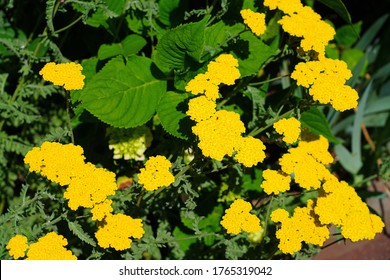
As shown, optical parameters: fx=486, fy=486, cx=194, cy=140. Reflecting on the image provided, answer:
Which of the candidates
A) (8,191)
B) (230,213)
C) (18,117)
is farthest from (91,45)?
(230,213)

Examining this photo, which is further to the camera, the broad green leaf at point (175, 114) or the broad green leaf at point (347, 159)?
the broad green leaf at point (347, 159)

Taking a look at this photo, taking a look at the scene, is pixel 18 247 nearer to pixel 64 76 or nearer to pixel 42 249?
pixel 42 249

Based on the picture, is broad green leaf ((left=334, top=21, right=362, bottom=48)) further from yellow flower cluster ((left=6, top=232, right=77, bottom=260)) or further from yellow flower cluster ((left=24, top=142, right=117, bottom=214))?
yellow flower cluster ((left=6, top=232, right=77, bottom=260))

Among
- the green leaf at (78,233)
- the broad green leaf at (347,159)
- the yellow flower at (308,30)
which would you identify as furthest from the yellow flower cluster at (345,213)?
the broad green leaf at (347,159)

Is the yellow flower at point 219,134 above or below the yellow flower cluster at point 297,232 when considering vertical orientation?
above

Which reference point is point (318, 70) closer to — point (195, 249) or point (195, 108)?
point (195, 108)

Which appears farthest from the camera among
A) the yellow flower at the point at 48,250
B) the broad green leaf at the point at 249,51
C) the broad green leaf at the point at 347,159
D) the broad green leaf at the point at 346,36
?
the broad green leaf at the point at 346,36

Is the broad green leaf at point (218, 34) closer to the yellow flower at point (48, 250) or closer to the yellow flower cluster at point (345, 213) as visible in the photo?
the yellow flower cluster at point (345, 213)

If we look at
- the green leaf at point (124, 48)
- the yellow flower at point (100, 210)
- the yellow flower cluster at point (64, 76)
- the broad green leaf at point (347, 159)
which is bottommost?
the broad green leaf at point (347, 159)
